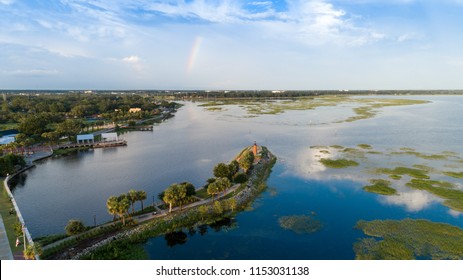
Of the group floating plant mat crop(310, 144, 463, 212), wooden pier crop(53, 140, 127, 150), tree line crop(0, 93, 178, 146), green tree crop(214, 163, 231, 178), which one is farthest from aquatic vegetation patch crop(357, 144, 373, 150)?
tree line crop(0, 93, 178, 146)

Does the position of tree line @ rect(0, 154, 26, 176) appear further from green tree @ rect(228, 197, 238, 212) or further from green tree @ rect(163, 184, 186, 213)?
green tree @ rect(228, 197, 238, 212)

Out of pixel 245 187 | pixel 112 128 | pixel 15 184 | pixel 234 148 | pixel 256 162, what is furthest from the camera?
pixel 112 128

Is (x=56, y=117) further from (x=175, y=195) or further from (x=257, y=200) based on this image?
(x=257, y=200)

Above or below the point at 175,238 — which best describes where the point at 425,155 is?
above

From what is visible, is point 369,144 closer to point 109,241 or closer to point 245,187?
point 245,187

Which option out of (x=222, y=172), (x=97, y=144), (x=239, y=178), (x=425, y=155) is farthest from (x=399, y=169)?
(x=97, y=144)
